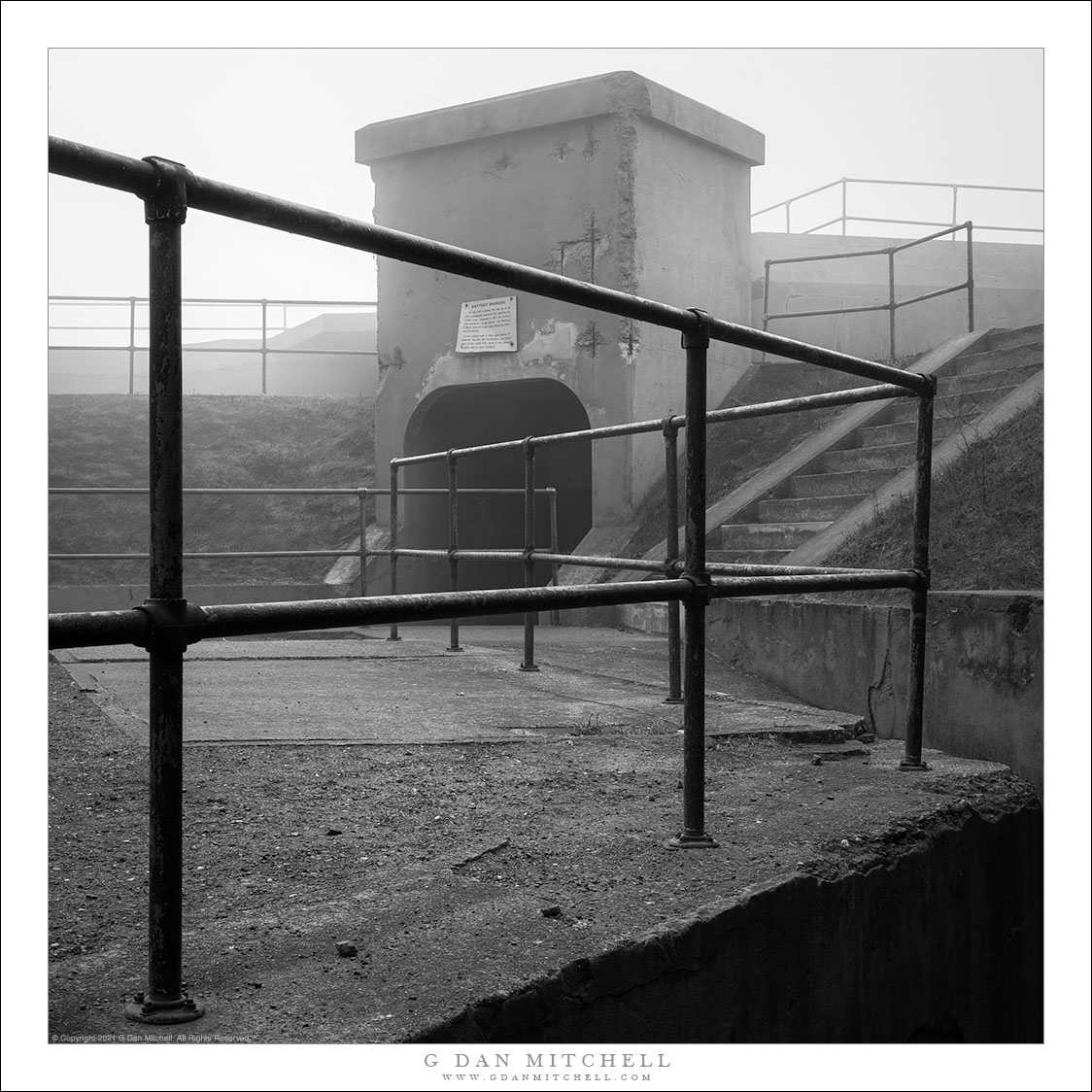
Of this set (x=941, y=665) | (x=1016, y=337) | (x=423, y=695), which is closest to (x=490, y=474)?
(x=1016, y=337)

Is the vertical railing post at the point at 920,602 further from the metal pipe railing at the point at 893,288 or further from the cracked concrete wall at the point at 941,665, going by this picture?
the metal pipe railing at the point at 893,288

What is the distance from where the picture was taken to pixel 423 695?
3.67 m

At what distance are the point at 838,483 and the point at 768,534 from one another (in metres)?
0.52

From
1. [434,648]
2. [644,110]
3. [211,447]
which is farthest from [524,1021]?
[211,447]

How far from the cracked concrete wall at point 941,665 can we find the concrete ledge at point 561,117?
5730 millimetres

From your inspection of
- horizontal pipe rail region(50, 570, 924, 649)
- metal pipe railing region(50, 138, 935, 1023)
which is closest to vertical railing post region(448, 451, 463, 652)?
horizontal pipe rail region(50, 570, 924, 649)

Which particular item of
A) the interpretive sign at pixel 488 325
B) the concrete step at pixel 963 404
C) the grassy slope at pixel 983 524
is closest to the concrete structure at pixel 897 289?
the interpretive sign at pixel 488 325

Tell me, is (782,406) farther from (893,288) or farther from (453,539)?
(893,288)

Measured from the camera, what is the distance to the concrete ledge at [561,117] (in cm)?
859

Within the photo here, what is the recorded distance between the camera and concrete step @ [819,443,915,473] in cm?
615

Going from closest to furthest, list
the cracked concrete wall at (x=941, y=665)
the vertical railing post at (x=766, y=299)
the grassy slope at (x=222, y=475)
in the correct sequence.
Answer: the cracked concrete wall at (x=941, y=665), the vertical railing post at (x=766, y=299), the grassy slope at (x=222, y=475)

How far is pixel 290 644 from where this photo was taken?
5324 millimetres

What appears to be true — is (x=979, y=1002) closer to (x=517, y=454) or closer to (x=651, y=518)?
(x=651, y=518)

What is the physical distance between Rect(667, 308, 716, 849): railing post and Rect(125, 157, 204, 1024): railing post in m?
0.96
